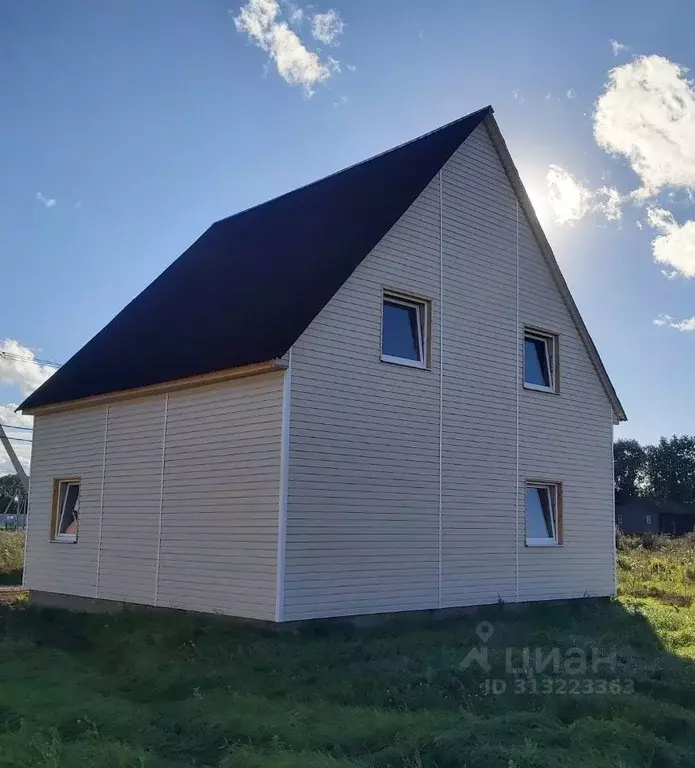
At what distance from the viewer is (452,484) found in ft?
46.7

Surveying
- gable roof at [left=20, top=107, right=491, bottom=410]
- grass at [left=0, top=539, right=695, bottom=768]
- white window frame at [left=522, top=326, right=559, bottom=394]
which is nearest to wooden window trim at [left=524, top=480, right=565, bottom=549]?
white window frame at [left=522, top=326, right=559, bottom=394]

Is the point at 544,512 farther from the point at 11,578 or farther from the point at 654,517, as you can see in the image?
the point at 654,517

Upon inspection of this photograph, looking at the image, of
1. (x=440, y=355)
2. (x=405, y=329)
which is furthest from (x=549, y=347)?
(x=405, y=329)

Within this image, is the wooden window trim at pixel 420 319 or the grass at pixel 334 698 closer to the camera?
the grass at pixel 334 698

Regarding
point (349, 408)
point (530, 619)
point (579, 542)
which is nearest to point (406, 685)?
point (349, 408)

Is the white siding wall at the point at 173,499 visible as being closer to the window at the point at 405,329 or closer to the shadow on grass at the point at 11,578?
the window at the point at 405,329

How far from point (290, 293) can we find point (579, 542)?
8024mm

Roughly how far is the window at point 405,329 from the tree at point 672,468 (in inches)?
3638

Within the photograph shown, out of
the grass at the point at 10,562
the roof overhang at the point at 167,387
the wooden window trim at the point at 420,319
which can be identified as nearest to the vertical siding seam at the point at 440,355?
the wooden window trim at the point at 420,319

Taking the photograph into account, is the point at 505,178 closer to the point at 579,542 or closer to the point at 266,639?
the point at 579,542

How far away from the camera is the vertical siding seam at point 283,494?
11.6 meters

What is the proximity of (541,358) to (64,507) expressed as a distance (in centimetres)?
1031

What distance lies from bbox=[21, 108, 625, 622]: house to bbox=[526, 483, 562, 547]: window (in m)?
0.08

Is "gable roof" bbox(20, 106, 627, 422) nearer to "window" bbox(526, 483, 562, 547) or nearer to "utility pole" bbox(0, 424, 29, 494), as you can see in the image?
"window" bbox(526, 483, 562, 547)
